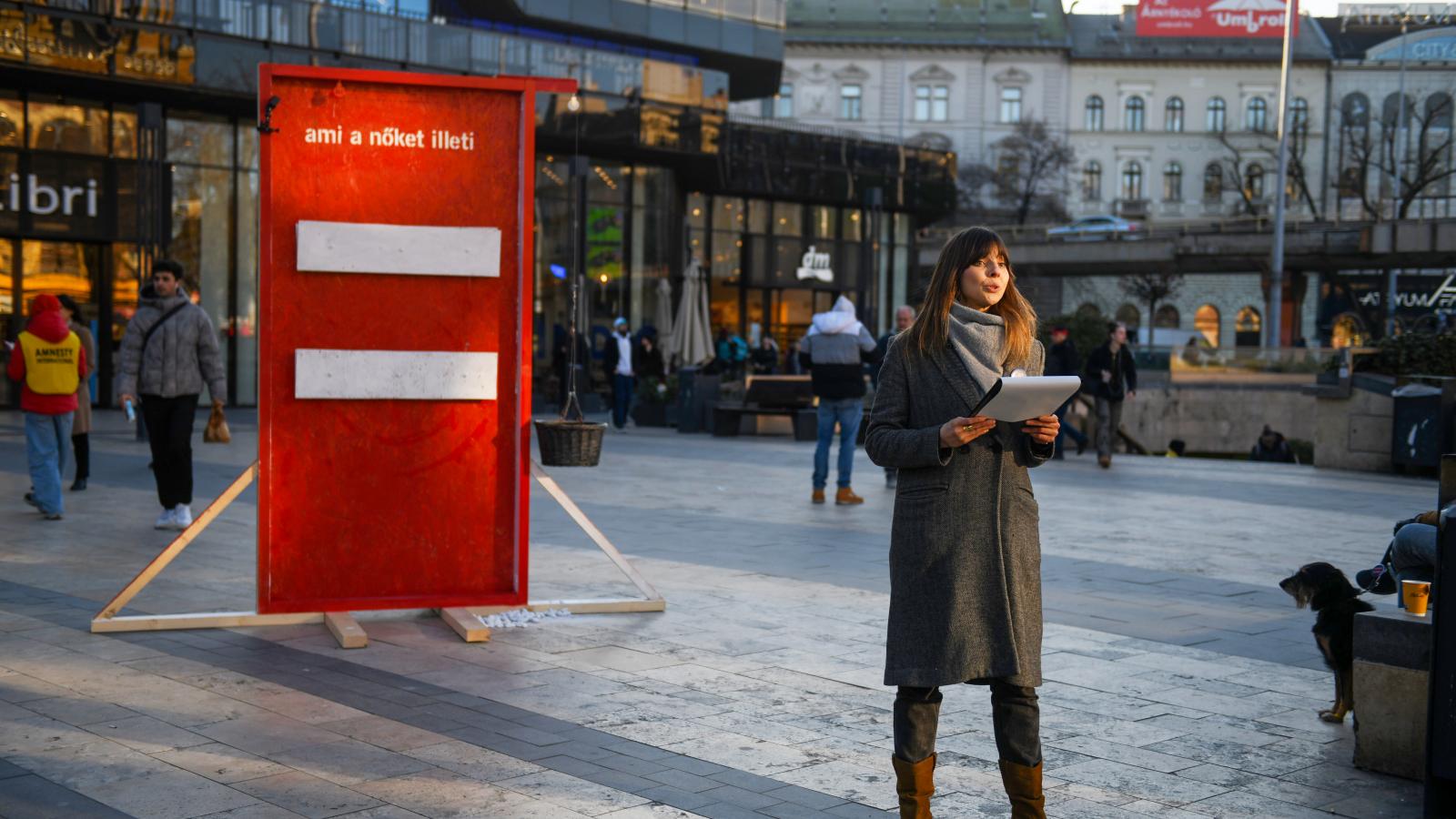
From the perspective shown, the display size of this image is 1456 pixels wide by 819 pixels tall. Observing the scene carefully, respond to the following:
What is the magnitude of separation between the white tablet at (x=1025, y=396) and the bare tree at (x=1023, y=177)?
226ft

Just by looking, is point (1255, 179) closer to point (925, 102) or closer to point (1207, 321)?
point (1207, 321)

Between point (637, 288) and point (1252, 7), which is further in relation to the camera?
point (1252, 7)

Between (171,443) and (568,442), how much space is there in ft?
15.1

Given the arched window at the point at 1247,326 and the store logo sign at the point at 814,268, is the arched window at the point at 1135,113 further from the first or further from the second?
the store logo sign at the point at 814,268

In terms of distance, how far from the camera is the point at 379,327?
7.27m

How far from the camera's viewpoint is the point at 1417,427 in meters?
17.9

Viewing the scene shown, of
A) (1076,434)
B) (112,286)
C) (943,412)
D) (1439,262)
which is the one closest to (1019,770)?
(943,412)

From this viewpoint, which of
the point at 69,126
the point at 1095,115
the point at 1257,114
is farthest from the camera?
the point at 1095,115

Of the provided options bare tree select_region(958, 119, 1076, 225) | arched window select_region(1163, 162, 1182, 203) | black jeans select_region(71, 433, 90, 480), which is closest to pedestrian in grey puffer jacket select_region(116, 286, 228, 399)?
black jeans select_region(71, 433, 90, 480)

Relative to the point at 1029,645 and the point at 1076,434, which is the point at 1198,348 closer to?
the point at 1076,434

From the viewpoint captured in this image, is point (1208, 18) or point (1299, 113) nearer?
point (1208, 18)

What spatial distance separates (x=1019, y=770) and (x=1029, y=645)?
344mm

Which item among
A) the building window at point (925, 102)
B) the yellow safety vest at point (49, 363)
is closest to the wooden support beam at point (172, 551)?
the yellow safety vest at point (49, 363)

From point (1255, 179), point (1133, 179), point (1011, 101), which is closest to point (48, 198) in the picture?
point (1011, 101)
